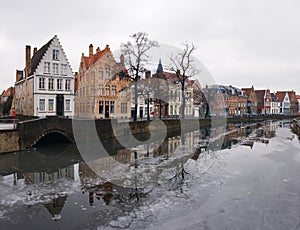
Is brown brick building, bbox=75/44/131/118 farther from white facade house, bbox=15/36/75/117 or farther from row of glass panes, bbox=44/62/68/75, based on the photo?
row of glass panes, bbox=44/62/68/75

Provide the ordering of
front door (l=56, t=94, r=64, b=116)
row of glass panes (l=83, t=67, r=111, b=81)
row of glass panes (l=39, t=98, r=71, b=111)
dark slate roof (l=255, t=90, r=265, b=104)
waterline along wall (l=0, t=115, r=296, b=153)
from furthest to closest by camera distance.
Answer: dark slate roof (l=255, t=90, r=265, b=104) < row of glass panes (l=83, t=67, r=111, b=81) < front door (l=56, t=94, r=64, b=116) < row of glass panes (l=39, t=98, r=71, b=111) < waterline along wall (l=0, t=115, r=296, b=153)

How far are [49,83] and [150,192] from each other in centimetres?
2952

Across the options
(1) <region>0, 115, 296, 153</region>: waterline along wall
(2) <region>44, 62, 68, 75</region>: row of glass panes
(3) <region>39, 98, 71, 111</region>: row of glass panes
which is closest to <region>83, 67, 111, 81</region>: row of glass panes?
(2) <region>44, 62, 68, 75</region>: row of glass panes

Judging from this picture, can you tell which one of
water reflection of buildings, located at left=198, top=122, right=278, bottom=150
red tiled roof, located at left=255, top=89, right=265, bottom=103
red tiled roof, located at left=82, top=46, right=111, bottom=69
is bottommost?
water reflection of buildings, located at left=198, top=122, right=278, bottom=150

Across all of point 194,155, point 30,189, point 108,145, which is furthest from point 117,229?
point 108,145

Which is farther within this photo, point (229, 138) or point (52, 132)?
point (229, 138)

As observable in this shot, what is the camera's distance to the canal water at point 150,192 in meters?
7.76

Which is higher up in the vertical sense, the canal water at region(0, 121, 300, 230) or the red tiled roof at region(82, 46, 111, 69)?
the red tiled roof at region(82, 46, 111, 69)

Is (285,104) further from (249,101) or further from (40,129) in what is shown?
(40,129)

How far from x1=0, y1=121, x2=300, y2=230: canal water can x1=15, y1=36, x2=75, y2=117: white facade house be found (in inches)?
715

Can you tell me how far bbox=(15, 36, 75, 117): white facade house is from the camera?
114ft

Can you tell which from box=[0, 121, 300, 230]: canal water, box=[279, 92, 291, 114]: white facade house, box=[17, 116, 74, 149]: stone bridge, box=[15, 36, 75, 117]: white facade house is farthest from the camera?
box=[279, 92, 291, 114]: white facade house

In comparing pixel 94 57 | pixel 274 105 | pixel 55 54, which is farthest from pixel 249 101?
pixel 55 54

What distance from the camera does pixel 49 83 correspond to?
117 ft
